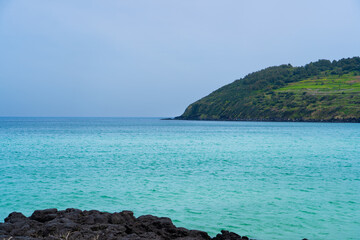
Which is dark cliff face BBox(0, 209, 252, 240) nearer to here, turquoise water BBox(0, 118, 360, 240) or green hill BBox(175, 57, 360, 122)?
turquoise water BBox(0, 118, 360, 240)

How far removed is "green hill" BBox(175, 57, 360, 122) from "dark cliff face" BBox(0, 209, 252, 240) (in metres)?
119

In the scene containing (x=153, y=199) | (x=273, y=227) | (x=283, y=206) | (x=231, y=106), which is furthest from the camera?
(x=231, y=106)

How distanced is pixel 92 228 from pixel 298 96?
14428cm

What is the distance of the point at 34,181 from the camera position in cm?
1923

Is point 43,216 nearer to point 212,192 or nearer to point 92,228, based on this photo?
point 92,228

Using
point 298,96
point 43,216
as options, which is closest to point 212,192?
point 43,216

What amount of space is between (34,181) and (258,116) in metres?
146

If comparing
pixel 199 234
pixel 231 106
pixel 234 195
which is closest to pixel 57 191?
pixel 234 195

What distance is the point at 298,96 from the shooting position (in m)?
142

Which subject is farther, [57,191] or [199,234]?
[57,191]

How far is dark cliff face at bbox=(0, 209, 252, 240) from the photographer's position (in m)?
8.11

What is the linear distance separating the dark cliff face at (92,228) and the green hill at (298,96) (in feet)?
390

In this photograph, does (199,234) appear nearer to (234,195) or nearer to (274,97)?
(234,195)

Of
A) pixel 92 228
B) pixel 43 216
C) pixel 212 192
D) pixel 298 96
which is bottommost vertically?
pixel 212 192
